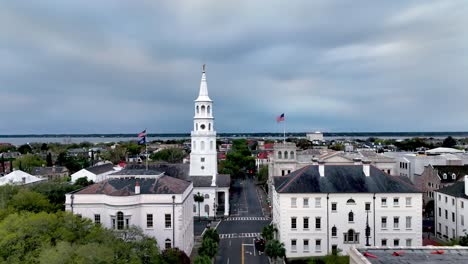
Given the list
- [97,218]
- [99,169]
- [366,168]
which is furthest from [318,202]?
[99,169]

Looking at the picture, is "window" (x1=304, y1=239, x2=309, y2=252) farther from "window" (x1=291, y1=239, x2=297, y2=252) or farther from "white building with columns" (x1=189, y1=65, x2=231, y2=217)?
"white building with columns" (x1=189, y1=65, x2=231, y2=217)

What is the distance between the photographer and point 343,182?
171 feet

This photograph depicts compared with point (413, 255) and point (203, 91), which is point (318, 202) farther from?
point (203, 91)

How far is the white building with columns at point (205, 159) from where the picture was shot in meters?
78.8

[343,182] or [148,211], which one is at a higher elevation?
[343,182]

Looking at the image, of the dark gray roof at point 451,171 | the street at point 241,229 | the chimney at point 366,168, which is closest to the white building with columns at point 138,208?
the street at point 241,229

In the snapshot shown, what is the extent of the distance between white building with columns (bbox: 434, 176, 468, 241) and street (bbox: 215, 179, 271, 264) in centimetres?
2767

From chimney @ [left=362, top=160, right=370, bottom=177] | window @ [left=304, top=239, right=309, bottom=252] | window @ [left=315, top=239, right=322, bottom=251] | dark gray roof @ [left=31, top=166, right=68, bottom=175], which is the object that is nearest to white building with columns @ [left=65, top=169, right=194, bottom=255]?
window @ [left=304, top=239, right=309, bottom=252]

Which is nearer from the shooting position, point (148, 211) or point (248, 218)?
point (148, 211)

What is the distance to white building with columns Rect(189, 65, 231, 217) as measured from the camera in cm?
7881

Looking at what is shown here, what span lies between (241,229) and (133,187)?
83.9 feet

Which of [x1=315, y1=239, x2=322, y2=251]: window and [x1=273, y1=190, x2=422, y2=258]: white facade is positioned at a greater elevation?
[x1=273, y1=190, x2=422, y2=258]: white facade

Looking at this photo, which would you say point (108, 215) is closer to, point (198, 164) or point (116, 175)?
point (116, 175)

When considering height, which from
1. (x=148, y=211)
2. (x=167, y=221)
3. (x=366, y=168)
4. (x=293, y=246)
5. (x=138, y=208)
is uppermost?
(x=366, y=168)
